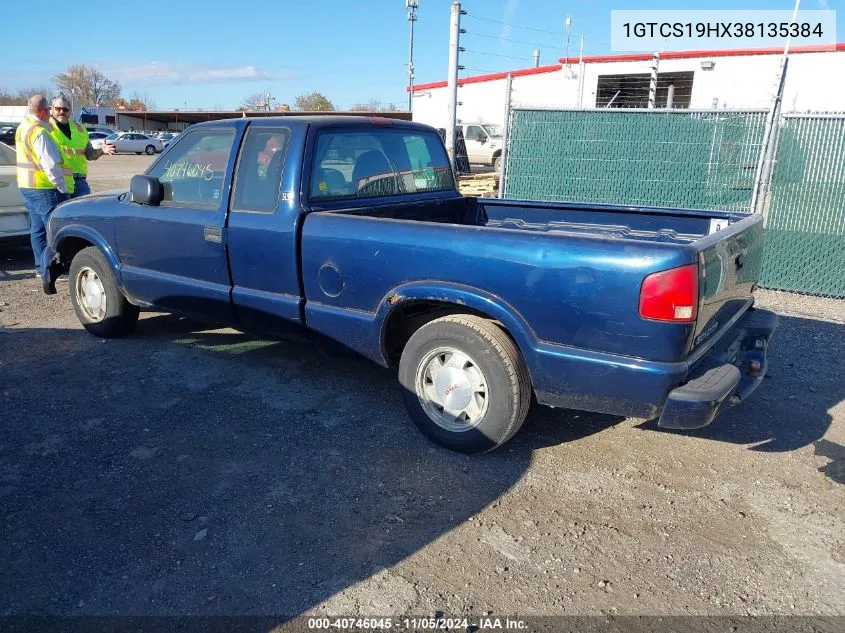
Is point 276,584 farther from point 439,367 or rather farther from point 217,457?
point 439,367

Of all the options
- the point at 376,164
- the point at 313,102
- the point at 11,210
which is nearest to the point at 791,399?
the point at 376,164

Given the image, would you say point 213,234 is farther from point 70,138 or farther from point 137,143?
point 137,143

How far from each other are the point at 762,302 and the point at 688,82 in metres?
22.6

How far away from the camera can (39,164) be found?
23.3ft

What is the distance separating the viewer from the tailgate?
10.4 feet

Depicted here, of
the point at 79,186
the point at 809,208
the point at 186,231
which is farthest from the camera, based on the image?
the point at 79,186

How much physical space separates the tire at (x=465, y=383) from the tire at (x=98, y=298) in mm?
2916

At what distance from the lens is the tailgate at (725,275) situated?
3166mm

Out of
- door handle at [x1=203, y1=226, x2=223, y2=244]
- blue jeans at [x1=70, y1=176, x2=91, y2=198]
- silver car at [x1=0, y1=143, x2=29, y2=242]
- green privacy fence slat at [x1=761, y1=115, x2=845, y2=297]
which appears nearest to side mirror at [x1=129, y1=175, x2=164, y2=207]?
door handle at [x1=203, y1=226, x2=223, y2=244]

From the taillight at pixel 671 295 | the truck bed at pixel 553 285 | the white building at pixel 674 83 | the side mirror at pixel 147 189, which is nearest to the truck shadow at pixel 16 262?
the side mirror at pixel 147 189

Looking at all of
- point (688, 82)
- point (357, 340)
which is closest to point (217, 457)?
point (357, 340)

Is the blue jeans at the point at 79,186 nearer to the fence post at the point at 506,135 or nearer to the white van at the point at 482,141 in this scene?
the fence post at the point at 506,135

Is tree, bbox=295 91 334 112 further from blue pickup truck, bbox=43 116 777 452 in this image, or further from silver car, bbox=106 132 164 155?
blue pickup truck, bbox=43 116 777 452

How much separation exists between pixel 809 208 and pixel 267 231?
20.1 feet
